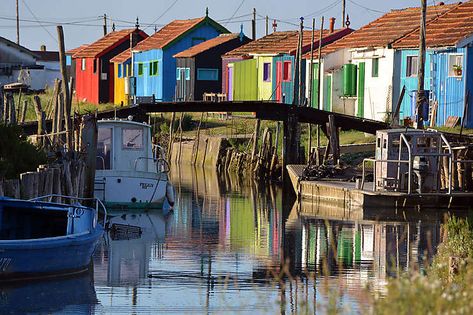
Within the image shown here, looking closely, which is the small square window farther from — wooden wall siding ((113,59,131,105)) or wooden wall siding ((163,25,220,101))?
wooden wall siding ((163,25,220,101))

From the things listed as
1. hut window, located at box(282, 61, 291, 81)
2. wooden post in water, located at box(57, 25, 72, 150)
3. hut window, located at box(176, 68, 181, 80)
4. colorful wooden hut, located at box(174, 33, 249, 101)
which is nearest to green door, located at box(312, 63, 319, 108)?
hut window, located at box(282, 61, 291, 81)

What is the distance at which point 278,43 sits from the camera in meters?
61.2

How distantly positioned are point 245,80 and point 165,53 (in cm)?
911

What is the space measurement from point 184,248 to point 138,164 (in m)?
9.20

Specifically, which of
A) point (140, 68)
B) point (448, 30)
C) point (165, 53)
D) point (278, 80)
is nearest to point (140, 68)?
point (140, 68)

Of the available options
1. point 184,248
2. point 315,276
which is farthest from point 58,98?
point 315,276

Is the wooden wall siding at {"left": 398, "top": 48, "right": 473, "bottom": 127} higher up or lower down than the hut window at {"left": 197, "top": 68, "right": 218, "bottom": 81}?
lower down

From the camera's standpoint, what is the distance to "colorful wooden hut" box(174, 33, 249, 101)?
65.8 metres

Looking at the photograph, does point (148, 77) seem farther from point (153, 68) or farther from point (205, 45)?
point (205, 45)

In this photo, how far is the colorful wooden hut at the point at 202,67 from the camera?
65750 millimetres

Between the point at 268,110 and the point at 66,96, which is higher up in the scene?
the point at 66,96

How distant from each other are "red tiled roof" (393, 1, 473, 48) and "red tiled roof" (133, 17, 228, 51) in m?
23.9

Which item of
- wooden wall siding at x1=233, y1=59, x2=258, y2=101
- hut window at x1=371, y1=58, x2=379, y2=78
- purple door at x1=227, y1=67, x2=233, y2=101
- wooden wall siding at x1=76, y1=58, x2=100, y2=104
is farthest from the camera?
wooden wall siding at x1=76, y1=58, x2=100, y2=104

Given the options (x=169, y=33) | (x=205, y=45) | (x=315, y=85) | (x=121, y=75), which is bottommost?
(x=315, y=85)
